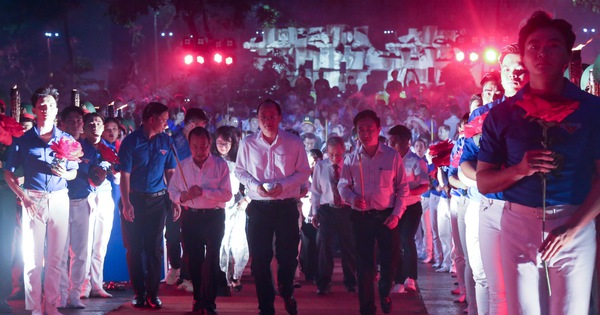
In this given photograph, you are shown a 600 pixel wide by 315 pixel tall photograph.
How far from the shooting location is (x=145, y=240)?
387 inches

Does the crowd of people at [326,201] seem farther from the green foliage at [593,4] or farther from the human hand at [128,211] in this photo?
the green foliage at [593,4]

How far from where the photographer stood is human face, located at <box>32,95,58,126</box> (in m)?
8.82

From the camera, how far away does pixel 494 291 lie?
5625mm

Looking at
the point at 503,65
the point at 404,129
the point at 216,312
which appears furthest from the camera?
the point at 404,129

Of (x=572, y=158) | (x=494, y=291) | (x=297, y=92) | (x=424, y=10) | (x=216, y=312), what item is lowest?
(x=216, y=312)

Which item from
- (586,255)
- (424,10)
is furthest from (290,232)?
(424,10)

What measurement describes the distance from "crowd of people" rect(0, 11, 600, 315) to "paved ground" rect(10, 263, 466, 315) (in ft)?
0.75

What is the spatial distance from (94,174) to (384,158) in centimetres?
368

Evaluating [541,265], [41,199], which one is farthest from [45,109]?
[541,265]

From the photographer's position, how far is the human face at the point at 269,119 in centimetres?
913

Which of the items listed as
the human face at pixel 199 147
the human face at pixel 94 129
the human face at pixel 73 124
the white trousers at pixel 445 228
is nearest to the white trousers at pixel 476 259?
the human face at pixel 199 147

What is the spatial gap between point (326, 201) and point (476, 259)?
458 centimetres

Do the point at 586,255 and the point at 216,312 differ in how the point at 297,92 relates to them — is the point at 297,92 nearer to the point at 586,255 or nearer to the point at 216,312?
the point at 216,312

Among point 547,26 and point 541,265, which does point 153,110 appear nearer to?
point 547,26
